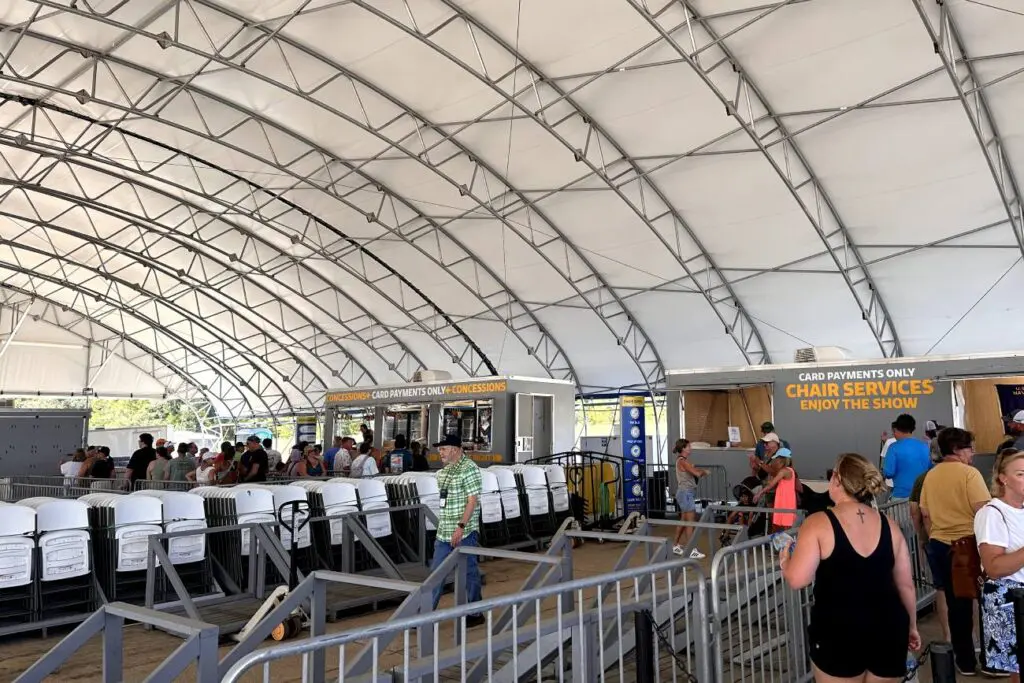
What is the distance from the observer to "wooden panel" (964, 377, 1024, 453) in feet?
45.3

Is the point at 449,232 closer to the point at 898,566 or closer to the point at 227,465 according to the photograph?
the point at 227,465

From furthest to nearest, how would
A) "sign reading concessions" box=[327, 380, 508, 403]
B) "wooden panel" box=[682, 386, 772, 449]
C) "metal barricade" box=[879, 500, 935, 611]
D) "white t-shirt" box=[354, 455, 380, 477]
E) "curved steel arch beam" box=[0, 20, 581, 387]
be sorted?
"sign reading concessions" box=[327, 380, 508, 403], "curved steel arch beam" box=[0, 20, 581, 387], "wooden panel" box=[682, 386, 772, 449], "white t-shirt" box=[354, 455, 380, 477], "metal barricade" box=[879, 500, 935, 611]

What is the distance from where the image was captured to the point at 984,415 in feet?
45.6

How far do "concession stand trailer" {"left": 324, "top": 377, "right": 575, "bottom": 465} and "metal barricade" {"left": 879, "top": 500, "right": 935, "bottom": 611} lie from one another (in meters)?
10.7

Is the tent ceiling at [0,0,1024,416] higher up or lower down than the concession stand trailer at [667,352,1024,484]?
higher up

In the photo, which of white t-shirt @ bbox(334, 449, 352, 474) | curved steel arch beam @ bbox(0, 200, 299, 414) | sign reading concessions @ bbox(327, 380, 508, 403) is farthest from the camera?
curved steel arch beam @ bbox(0, 200, 299, 414)

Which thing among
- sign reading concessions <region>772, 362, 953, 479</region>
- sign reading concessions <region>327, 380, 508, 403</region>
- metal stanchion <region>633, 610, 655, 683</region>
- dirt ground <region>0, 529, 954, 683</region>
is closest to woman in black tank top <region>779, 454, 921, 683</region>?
metal stanchion <region>633, 610, 655, 683</region>

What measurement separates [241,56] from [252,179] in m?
6.65

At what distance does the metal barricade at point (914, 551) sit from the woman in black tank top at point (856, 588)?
4.27 m

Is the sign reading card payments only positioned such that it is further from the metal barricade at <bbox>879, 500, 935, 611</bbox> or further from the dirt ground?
the dirt ground

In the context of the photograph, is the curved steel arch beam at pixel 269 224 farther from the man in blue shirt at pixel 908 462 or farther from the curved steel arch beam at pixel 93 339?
the man in blue shirt at pixel 908 462

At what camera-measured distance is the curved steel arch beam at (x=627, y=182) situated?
1552cm

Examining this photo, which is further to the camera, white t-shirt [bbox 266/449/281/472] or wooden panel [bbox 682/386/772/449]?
white t-shirt [bbox 266/449/281/472]

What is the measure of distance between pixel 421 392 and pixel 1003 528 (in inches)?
674
